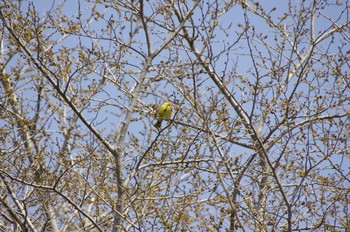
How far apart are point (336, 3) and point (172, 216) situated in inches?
164

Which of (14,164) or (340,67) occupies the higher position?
(340,67)

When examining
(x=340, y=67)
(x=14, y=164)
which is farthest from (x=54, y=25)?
(x=340, y=67)

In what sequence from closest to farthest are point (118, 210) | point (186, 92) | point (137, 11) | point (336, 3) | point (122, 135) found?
point (186, 92) → point (118, 210) → point (122, 135) → point (137, 11) → point (336, 3)

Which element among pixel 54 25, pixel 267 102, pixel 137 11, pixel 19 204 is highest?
pixel 137 11

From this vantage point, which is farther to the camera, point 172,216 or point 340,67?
point 340,67

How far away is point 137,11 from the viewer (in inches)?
270

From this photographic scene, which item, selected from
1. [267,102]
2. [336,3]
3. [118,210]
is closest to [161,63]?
[267,102]

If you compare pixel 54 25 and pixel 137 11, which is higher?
pixel 137 11

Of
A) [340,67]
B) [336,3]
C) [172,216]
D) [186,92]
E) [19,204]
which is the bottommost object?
[172,216]

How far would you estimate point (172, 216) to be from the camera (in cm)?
509

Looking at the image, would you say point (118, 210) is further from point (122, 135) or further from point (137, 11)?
point (137, 11)

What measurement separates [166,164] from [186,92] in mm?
1107

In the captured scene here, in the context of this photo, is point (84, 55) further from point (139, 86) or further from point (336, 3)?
point (336, 3)

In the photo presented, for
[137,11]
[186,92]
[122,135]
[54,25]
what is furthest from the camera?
[137,11]
